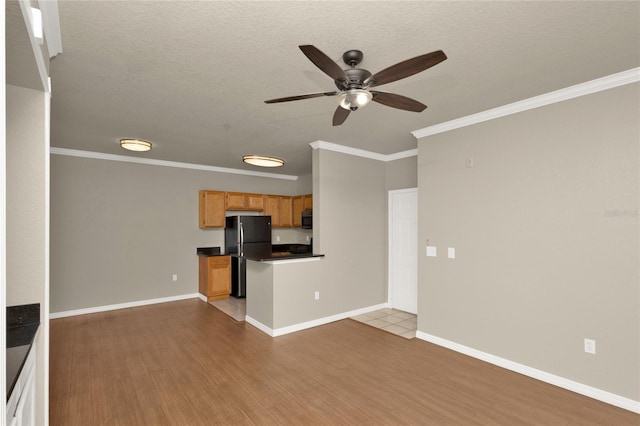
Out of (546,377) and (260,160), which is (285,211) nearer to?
(260,160)

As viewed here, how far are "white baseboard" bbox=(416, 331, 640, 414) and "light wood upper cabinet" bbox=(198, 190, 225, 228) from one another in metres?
4.38

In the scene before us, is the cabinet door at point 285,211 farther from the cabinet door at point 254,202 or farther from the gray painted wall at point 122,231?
the gray painted wall at point 122,231

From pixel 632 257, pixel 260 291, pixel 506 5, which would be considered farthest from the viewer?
pixel 260 291

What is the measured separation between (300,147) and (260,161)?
784 millimetres

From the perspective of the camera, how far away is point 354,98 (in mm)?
2156

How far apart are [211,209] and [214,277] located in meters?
1.33

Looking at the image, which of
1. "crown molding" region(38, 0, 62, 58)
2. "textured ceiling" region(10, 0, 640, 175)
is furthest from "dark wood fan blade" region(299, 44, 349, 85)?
"crown molding" region(38, 0, 62, 58)

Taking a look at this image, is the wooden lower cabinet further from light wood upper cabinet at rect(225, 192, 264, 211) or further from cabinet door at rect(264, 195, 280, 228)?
cabinet door at rect(264, 195, 280, 228)

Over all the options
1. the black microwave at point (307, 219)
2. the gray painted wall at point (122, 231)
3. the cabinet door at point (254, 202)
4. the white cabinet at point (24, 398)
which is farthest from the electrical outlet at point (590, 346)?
the gray painted wall at point (122, 231)

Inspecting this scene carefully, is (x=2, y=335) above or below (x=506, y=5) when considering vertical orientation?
below

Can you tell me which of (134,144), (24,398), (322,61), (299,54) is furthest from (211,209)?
(322,61)

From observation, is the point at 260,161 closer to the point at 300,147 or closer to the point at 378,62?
the point at 300,147

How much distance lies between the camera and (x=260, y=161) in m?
5.26

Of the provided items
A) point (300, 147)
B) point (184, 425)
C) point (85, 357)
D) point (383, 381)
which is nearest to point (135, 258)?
point (85, 357)
